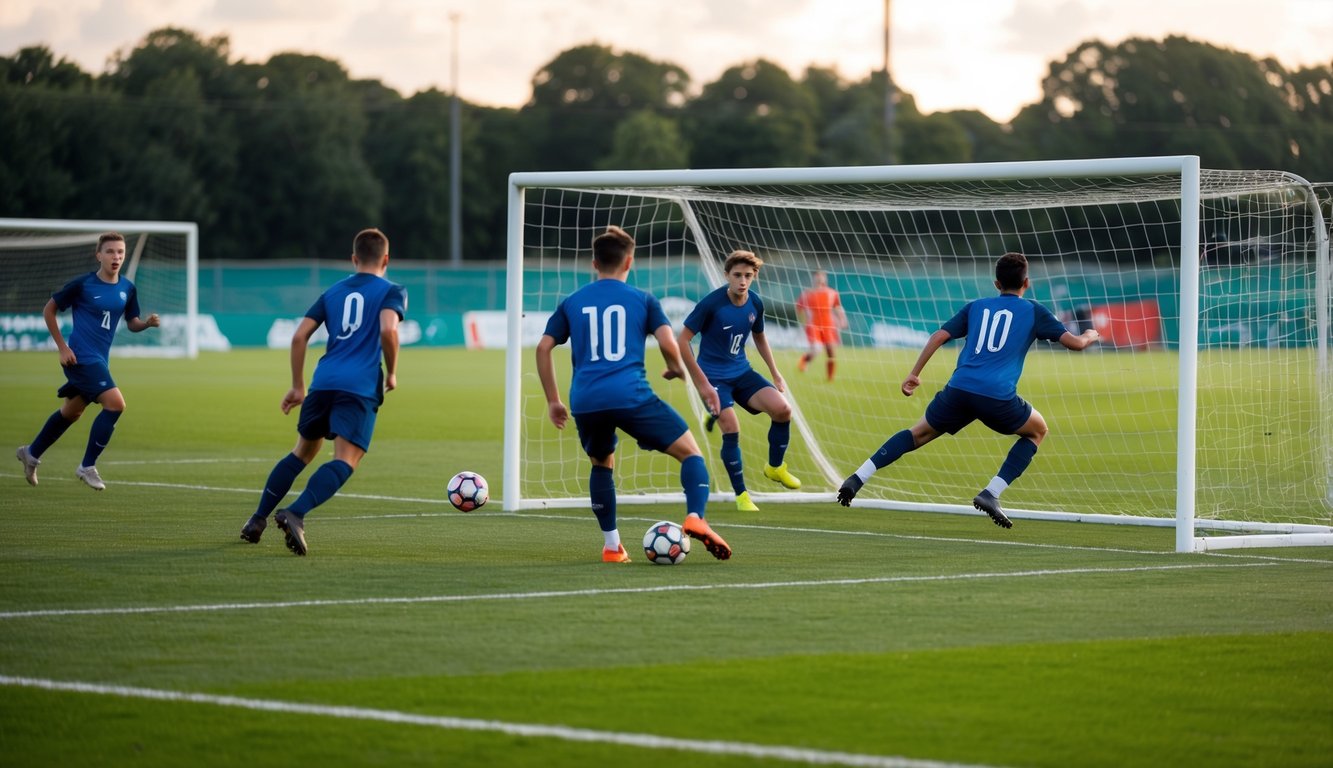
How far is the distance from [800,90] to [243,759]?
7952 cm

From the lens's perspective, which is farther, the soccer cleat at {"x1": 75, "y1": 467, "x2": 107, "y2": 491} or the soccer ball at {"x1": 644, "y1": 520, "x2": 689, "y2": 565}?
the soccer cleat at {"x1": 75, "y1": 467, "x2": 107, "y2": 491}

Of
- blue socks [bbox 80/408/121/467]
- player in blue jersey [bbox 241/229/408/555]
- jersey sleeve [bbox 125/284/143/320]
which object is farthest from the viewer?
jersey sleeve [bbox 125/284/143/320]

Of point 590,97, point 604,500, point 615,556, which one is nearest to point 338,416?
point 604,500

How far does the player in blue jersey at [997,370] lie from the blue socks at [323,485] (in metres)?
3.34

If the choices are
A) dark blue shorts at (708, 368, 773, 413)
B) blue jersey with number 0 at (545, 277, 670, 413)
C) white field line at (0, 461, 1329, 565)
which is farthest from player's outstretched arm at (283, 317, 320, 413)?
dark blue shorts at (708, 368, 773, 413)

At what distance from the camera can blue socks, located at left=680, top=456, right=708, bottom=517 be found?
28.2ft

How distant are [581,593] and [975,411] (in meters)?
3.67

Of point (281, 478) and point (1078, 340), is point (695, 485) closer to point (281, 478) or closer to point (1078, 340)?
point (281, 478)

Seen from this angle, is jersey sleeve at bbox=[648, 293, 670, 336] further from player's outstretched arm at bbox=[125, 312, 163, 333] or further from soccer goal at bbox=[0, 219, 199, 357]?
soccer goal at bbox=[0, 219, 199, 357]

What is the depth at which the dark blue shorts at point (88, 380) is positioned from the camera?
12.2m

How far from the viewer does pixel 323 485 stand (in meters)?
8.81

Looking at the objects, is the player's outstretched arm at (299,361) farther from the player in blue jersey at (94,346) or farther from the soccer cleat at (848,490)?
the player in blue jersey at (94,346)

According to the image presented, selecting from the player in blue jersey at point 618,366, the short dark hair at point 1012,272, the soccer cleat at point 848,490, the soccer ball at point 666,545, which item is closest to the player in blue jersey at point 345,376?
the player in blue jersey at point 618,366

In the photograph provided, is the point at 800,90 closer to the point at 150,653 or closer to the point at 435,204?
the point at 435,204
